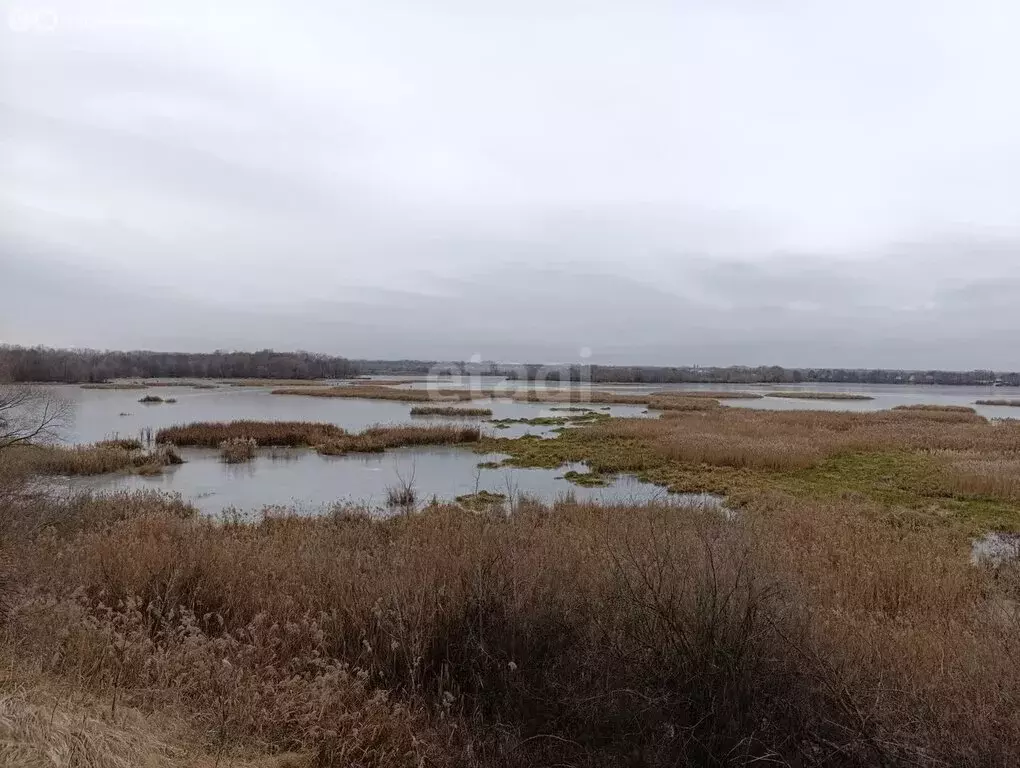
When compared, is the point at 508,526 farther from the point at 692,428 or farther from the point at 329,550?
the point at 692,428

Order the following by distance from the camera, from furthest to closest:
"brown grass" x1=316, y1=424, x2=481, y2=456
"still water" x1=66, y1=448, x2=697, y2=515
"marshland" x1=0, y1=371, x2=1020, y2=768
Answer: "brown grass" x1=316, y1=424, x2=481, y2=456, "still water" x1=66, y1=448, x2=697, y2=515, "marshland" x1=0, y1=371, x2=1020, y2=768

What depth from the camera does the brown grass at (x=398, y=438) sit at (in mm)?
24500

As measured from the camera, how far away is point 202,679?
151 inches

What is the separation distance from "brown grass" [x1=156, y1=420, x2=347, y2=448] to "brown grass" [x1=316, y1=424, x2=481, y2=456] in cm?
141

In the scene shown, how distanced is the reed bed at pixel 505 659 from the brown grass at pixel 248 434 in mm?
20306

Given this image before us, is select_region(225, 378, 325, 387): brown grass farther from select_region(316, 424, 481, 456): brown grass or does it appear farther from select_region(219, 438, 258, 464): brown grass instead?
select_region(219, 438, 258, 464): brown grass

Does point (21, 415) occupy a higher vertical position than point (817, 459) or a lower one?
higher

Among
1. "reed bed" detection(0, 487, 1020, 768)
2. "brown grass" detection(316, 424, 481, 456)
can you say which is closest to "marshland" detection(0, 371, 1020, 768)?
Result: "reed bed" detection(0, 487, 1020, 768)

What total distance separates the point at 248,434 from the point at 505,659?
2554 cm

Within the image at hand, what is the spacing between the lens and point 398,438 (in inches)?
1064

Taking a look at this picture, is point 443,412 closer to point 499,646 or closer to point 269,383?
point 499,646

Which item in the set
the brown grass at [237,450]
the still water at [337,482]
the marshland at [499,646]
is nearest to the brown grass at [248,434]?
the brown grass at [237,450]

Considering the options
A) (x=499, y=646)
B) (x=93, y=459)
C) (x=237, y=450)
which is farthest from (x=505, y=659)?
(x=237, y=450)

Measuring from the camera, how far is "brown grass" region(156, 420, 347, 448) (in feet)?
83.8
